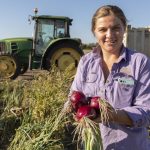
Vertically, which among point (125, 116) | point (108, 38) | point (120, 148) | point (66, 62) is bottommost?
point (66, 62)

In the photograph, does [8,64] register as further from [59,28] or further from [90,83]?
[90,83]

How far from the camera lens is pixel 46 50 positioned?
463 inches

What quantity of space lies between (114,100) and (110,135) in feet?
0.56

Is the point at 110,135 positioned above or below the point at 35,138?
above

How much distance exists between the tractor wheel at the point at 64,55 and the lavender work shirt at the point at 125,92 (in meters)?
9.65

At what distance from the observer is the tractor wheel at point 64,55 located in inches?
464

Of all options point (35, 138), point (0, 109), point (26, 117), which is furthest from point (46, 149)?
point (0, 109)

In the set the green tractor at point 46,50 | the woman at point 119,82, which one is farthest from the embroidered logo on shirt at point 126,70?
the green tractor at point 46,50

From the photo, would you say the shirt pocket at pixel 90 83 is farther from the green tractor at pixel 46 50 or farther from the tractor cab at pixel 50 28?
the tractor cab at pixel 50 28

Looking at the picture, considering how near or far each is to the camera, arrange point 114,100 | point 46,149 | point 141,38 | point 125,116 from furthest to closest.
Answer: point 141,38, point 46,149, point 114,100, point 125,116

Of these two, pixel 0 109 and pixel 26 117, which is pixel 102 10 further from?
pixel 0 109

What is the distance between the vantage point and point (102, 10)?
207cm

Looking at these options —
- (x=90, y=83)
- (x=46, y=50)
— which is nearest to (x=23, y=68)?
(x=46, y=50)

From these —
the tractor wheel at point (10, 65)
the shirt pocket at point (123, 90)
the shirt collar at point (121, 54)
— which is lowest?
the tractor wheel at point (10, 65)
